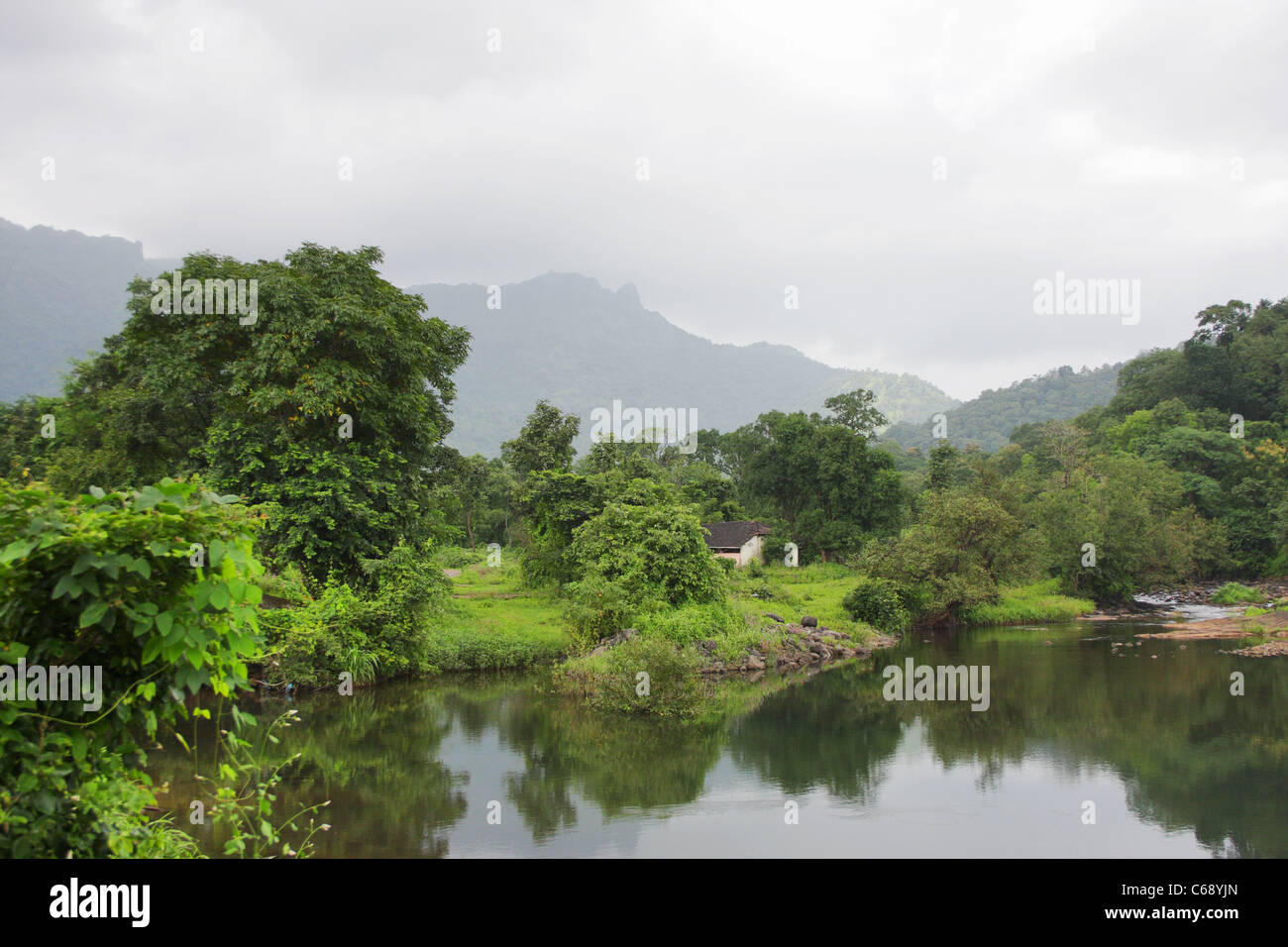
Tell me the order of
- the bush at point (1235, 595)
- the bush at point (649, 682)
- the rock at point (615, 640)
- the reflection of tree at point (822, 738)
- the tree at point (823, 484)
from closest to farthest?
the reflection of tree at point (822, 738) < the bush at point (649, 682) < the rock at point (615, 640) < the bush at point (1235, 595) < the tree at point (823, 484)

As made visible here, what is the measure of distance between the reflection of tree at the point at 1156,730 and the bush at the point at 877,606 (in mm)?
4851

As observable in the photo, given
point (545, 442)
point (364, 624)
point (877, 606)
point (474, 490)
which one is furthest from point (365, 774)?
point (474, 490)

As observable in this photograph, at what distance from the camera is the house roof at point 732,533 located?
49.3 metres

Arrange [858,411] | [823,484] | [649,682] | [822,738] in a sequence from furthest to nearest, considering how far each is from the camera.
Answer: [858,411]
[823,484]
[649,682]
[822,738]

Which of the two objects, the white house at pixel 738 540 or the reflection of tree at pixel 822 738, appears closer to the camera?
the reflection of tree at pixel 822 738

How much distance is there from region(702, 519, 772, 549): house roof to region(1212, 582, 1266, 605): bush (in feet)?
79.3

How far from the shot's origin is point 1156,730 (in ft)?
56.7

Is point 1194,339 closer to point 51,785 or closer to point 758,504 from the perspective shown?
point 758,504

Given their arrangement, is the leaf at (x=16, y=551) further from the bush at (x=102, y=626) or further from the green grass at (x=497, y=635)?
the green grass at (x=497, y=635)

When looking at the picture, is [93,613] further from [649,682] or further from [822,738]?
[649,682]

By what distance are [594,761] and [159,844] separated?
11.3 meters

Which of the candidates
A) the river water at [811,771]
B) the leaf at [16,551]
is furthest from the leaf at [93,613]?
the river water at [811,771]

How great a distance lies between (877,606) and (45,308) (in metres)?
202
